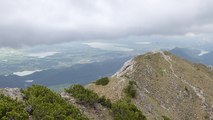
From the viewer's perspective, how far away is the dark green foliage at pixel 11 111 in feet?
113

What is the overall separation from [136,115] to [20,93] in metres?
16.1

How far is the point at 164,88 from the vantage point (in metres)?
91.7

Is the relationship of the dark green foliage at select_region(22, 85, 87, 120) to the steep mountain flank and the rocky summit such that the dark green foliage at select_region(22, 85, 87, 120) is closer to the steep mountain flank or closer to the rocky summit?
the rocky summit

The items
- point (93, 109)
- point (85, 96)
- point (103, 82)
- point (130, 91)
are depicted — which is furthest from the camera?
point (103, 82)

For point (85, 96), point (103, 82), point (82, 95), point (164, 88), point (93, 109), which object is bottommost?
point (164, 88)

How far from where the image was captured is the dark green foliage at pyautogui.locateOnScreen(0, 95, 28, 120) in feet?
113

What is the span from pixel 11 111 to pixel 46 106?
4775 mm

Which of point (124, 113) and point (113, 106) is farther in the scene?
point (113, 106)

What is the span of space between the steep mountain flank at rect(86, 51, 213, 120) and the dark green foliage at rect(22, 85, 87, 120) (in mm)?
27624

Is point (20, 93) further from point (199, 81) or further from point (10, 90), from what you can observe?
point (199, 81)

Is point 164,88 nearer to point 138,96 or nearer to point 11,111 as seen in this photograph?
point 138,96

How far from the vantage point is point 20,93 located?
4597 centimetres

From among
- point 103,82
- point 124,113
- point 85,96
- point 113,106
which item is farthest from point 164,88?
point 85,96

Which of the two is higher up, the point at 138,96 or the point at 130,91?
the point at 130,91
